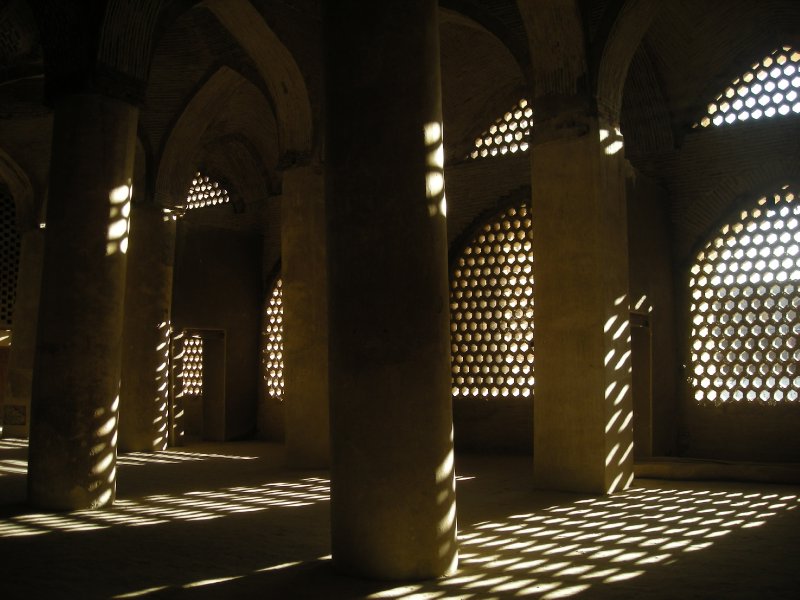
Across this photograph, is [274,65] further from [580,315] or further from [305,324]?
[580,315]

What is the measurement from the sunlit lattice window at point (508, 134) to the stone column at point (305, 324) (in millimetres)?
4059

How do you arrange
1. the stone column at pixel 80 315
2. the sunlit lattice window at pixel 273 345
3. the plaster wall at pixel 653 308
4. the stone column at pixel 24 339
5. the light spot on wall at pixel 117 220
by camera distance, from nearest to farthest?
the stone column at pixel 80 315 → the light spot on wall at pixel 117 220 → the plaster wall at pixel 653 308 → the stone column at pixel 24 339 → the sunlit lattice window at pixel 273 345

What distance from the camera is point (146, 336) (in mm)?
13945

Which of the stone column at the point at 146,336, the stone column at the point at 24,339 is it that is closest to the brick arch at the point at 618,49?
the stone column at the point at 146,336

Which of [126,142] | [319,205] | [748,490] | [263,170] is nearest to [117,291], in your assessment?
[126,142]

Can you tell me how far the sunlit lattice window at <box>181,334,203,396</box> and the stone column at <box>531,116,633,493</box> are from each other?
1024cm

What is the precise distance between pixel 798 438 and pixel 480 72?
26.2 ft

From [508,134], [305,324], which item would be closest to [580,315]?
[305,324]

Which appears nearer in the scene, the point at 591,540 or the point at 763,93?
the point at 591,540

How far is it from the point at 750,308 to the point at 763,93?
331 centimetres

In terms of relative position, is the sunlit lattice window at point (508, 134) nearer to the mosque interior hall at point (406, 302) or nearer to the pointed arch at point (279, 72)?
the mosque interior hall at point (406, 302)

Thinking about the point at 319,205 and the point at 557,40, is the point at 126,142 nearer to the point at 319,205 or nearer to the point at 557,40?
the point at 319,205

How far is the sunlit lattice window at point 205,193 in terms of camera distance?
18469 mm

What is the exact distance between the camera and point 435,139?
16.6 ft
